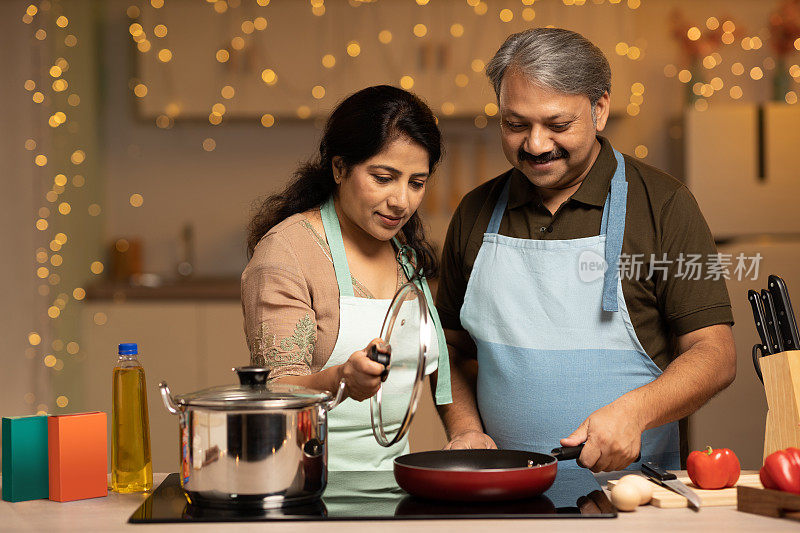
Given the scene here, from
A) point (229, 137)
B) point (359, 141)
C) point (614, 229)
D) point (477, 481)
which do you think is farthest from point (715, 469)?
point (229, 137)

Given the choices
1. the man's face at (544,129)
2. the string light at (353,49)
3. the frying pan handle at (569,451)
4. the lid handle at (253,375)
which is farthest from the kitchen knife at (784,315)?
the string light at (353,49)

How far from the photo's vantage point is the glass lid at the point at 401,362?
3.51ft

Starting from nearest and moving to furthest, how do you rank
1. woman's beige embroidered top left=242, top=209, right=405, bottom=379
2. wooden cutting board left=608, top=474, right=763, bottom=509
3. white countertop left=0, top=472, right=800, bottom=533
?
white countertop left=0, top=472, right=800, bottom=533
wooden cutting board left=608, top=474, right=763, bottom=509
woman's beige embroidered top left=242, top=209, right=405, bottom=379

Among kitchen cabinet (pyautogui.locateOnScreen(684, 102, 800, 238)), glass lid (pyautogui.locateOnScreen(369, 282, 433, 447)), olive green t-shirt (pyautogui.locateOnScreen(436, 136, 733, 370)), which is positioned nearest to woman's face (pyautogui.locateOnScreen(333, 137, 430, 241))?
olive green t-shirt (pyautogui.locateOnScreen(436, 136, 733, 370))

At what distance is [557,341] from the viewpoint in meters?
1.71

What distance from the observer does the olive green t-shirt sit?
1.64m

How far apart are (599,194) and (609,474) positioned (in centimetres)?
61

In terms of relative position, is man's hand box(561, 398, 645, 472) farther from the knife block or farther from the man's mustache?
the man's mustache

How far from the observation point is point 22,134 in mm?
3268

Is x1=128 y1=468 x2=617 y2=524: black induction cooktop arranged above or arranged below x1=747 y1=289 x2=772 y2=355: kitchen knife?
below

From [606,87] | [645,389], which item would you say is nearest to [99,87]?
[606,87]

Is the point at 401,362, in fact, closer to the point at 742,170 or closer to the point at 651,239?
the point at 651,239

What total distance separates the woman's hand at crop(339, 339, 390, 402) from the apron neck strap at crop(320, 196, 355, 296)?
15.0 inches

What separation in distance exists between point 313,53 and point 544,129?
2.28 metres
